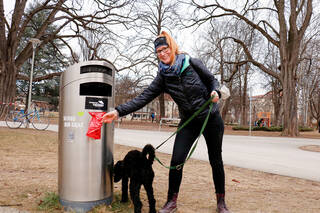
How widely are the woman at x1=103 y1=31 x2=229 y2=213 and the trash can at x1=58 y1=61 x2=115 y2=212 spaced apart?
24 centimetres

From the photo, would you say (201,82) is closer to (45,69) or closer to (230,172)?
(230,172)

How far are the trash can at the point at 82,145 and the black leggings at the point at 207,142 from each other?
0.71m

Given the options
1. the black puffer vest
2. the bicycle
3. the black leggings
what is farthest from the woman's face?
the bicycle

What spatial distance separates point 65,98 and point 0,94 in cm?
1414

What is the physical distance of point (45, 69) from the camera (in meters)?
32.9

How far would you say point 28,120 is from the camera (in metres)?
11.6

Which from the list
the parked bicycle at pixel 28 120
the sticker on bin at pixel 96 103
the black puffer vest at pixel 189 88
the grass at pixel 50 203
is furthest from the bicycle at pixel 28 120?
the black puffer vest at pixel 189 88

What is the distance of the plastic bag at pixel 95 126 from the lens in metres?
2.47

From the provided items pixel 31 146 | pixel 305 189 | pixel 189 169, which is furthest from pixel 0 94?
pixel 305 189

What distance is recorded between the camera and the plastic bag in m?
2.47

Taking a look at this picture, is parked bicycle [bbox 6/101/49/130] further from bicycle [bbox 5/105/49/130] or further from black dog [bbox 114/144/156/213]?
black dog [bbox 114/144/156/213]

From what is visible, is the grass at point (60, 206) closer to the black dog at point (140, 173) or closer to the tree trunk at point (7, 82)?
the black dog at point (140, 173)

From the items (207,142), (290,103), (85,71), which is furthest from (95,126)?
(290,103)

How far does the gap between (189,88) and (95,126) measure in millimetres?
1008
